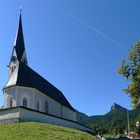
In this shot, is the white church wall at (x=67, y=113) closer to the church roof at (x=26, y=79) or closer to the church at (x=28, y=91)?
the church at (x=28, y=91)

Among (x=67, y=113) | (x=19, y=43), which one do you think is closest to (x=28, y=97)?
(x=67, y=113)

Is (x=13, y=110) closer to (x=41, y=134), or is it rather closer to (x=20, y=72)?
(x=41, y=134)

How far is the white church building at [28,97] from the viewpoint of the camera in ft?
146

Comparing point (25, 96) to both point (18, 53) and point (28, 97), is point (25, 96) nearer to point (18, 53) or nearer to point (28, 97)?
point (28, 97)

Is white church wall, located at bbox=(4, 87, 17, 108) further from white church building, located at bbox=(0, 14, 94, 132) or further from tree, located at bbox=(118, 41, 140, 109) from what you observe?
tree, located at bbox=(118, 41, 140, 109)

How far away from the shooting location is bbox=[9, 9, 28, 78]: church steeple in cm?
7500

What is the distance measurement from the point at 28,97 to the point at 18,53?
55.9ft

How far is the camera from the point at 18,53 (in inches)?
3039

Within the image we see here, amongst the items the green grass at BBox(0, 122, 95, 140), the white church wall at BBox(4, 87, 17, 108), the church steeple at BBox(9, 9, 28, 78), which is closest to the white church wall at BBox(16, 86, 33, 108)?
the white church wall at BBox(4, 87, 17, 108)

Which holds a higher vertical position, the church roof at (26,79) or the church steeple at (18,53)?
the church steeple at (18,53)

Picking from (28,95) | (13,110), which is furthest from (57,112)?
(13,110)

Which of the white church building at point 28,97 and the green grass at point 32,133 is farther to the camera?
the white church building at point 28,97

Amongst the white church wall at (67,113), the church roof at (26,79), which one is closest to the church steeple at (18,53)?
the church roof at (26,79)

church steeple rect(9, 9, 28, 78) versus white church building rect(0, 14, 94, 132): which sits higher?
church steeple rect(9, 9, 28, 78)
